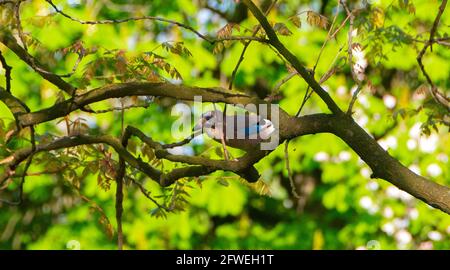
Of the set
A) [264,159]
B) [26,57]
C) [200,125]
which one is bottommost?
[200,125]

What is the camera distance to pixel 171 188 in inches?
184

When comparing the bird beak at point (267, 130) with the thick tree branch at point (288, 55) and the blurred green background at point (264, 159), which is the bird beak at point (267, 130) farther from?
the blurred green background at point (264, 159)

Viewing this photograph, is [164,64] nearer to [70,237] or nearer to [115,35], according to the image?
[115,35]

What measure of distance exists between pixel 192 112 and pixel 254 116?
5.37 ft

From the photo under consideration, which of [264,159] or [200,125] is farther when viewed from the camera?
[264,159]

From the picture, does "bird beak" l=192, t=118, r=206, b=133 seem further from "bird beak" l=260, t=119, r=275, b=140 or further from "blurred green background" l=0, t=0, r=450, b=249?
"blurred green background" l=0, t=0, r=450, b=249

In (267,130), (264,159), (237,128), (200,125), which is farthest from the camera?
(264,159)

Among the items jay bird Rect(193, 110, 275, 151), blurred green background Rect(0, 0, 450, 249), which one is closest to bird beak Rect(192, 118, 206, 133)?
jay bird Rect(193, 110, 275, 151)

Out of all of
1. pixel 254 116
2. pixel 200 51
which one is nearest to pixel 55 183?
pixel 200 51

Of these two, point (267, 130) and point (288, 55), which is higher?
point (288, 55)

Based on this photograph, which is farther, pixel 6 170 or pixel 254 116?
pixel 6 170

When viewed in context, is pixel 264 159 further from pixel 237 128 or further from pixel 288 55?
pixel 288 55

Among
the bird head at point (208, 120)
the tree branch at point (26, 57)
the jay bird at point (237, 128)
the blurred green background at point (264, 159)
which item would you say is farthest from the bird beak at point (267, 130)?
the blurred green background at point (264, 159)

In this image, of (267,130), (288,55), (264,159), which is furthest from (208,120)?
(264,159)
